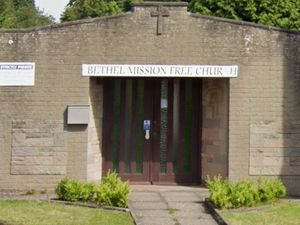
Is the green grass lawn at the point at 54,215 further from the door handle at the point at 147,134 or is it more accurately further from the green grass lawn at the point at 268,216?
the door handle at the point at 147,134

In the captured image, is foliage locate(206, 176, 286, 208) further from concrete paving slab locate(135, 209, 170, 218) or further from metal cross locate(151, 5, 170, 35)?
metal cross locate(151, 5, 170, 35)

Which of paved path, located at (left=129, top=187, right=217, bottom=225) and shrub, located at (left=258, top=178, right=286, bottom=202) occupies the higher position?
shrub, located at (left=258, top=178, right=286, bottom=202)

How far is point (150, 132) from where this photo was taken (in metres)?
12.3

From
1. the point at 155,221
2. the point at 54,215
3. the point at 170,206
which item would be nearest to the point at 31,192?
the point at 54,215

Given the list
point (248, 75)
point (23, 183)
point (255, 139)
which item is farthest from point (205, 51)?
point (23, 183)

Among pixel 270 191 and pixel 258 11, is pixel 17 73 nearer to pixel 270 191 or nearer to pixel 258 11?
pixel 270 191

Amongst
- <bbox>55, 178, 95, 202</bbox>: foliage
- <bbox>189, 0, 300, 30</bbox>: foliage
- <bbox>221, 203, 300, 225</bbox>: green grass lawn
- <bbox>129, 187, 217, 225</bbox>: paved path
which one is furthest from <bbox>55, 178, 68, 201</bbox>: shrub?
<bbox>189, 0, 300, 30</bbox>: foliage

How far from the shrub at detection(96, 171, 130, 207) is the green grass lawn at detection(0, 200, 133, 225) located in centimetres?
28

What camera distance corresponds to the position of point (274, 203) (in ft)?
32.9

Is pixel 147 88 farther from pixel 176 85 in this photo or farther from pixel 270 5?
pixel 270 5

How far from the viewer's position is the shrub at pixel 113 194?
9.46m

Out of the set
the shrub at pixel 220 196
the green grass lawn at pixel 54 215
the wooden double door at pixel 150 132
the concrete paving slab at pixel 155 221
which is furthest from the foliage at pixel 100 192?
the wooden double door at pixel 150 132

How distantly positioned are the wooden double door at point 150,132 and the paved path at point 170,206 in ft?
2.13

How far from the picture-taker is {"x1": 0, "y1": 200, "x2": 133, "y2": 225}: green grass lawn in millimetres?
8414
